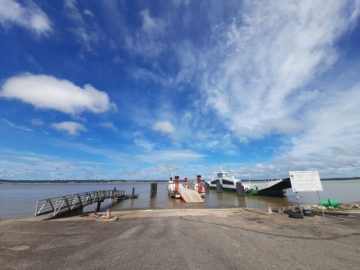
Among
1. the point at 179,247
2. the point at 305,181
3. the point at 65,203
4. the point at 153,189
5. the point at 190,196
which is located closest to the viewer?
the point at 179,247

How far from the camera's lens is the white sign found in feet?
57.4

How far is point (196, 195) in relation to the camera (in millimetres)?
41688

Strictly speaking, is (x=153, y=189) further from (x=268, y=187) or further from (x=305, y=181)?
(x=305, y=181)

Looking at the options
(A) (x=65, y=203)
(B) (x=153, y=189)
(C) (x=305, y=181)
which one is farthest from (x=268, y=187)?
(A) (x=65, y=203)

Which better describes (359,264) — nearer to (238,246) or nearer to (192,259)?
(238,246)

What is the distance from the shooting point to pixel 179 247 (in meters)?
8.28

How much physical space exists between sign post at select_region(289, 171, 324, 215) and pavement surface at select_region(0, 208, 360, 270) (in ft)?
17.8

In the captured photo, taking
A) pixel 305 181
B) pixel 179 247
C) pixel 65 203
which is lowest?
pixel 179 247

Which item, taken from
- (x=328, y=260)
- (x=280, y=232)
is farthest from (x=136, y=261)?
(x=280, y=232)

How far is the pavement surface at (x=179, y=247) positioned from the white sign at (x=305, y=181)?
5.44 metres

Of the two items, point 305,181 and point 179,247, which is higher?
point 305,181

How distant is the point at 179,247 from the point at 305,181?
45.1ft

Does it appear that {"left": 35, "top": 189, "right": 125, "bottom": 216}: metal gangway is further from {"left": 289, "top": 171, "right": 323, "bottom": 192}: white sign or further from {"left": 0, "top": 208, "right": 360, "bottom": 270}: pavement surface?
{"left": 289, "top": 171, "right": 323, "bottom": 192}: white sign

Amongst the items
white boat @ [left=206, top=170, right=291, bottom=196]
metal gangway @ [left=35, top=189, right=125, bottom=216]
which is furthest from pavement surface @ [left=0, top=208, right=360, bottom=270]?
white boat @ [left=206, top=170, right=291, bottom=196]
